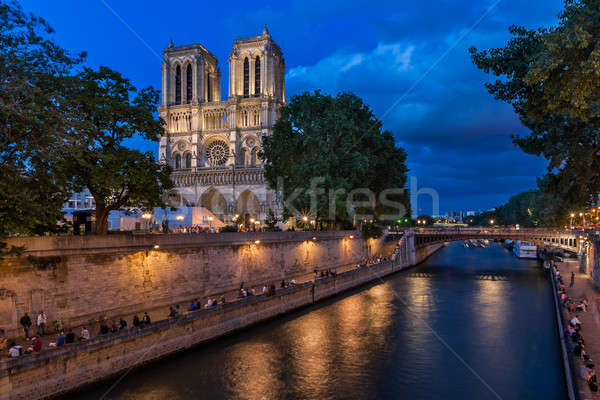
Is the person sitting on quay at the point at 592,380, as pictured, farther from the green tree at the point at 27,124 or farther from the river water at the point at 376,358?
the green tree at the point at 27,124

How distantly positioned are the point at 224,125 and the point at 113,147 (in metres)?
57.6

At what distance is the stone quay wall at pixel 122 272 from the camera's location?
15.8 m

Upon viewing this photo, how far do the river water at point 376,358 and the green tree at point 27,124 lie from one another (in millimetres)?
6237

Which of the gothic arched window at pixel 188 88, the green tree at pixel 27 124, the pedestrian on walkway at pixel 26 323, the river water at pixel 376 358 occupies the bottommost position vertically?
the river water at pixel 376 358

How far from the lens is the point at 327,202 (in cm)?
3712

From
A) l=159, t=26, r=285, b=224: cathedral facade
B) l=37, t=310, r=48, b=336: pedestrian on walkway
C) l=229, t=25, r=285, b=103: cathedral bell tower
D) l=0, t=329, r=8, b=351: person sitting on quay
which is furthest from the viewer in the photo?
l=229, t=25, r=285, b=103: cathedral bell tower

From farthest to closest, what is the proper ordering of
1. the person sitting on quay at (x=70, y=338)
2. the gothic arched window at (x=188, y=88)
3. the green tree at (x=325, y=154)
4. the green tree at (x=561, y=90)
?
the gothic arched window at (x=188, y=88), the green tree at (x=325, y=154), the person sitting on quay at (x=70, y=338), the green tree at (x=561, y=90)

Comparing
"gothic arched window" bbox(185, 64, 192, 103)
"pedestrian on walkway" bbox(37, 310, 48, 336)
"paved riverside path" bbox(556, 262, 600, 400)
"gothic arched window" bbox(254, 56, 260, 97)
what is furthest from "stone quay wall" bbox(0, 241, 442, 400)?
"gothic arched window" bbox(185, 64, 192, 103)

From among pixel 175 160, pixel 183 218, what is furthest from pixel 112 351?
pixel 175 160

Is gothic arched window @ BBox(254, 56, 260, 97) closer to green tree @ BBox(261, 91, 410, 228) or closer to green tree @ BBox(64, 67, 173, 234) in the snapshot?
green tree @ BBox(261, 91, 410, 228)

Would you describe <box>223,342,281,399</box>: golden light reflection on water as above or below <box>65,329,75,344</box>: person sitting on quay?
below

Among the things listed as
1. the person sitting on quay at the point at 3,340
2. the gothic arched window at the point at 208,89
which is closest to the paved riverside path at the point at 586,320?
the person sitting on quay at the point at 3,340

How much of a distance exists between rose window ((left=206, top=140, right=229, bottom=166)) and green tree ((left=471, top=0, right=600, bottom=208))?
59.4m

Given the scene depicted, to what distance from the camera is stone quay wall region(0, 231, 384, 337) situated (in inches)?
623
